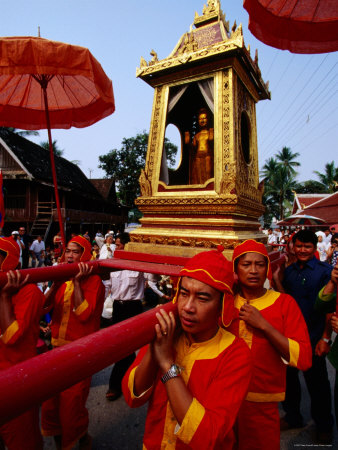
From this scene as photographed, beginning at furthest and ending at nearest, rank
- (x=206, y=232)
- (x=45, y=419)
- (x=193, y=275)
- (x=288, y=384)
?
(x=288, y=384), (x=206, y=232), (x=45, y=419), (x=193, y=275)

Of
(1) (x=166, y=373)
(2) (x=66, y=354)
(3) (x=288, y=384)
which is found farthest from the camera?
(3) (x=288, y=384)

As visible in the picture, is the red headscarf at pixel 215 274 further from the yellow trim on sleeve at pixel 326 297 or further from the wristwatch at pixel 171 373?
the yellow trim on sleeve at pixel 326 297

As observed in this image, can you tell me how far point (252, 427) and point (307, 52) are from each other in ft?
9.12

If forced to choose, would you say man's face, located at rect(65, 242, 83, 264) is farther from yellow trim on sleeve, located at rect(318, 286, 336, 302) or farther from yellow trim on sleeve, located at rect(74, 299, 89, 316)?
yellow trim on sleeve, located at rect(318, 286, 336, 302)

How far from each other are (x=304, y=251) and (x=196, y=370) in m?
2.16

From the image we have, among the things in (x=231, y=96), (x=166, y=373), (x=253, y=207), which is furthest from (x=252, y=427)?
(x=231, y=96)

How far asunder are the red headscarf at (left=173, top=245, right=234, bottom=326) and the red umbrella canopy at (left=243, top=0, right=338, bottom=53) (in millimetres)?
1658

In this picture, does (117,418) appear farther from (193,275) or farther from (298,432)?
(193,275)

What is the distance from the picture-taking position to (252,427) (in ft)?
5.98

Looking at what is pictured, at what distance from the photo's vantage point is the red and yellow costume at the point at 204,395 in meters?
1.06

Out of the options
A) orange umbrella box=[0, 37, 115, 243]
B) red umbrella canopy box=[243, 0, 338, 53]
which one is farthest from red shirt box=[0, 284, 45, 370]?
red umbrella canopy box=[243, 0, 338, 53]

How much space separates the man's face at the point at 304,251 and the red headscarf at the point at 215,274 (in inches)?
76.0

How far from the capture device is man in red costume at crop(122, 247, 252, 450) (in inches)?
42.6

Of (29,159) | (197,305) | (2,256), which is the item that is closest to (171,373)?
(197,305)
